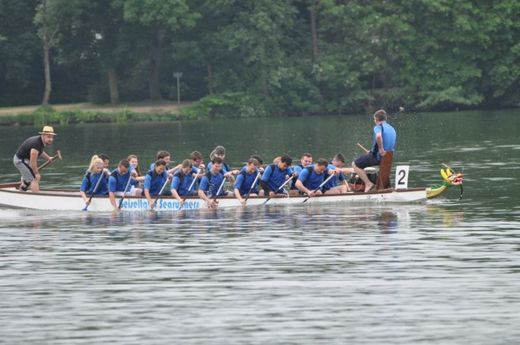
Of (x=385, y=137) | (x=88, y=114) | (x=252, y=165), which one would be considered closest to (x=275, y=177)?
(x=252, y=165)

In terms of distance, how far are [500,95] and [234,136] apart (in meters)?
27.1

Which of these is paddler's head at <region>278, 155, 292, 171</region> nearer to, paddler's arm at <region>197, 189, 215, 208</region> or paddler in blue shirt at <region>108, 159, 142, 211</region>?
paddler's arm at <region>197, 189, 215, 208</region>

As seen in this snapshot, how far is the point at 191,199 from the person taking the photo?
37844 mm

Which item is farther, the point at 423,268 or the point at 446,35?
the point at 446,35

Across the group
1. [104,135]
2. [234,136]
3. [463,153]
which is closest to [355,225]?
[463,153]

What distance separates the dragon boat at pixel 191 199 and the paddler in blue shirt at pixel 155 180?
29 cm

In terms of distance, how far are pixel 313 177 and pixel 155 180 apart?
12.6 feet

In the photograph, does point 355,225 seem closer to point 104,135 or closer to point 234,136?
point 234,136

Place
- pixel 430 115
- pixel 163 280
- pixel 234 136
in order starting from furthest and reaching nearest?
pixel 430 115, pixel 234 136, pixel 163 280

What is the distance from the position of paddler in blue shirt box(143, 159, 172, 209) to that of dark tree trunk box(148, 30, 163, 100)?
56684 mm

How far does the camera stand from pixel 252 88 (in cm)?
9662

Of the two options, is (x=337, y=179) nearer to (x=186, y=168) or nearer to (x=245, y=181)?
(x=245, y=181)

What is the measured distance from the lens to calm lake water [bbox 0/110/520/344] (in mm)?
21578

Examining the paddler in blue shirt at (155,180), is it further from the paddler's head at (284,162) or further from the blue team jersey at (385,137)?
the blue team jersey at (385,137)
